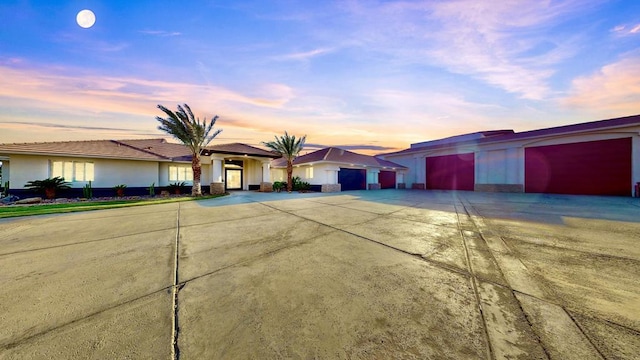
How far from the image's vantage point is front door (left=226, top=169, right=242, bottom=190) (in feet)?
72.8

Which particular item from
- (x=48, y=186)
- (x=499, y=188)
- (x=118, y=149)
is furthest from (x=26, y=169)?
Result: (x=499, y=188)

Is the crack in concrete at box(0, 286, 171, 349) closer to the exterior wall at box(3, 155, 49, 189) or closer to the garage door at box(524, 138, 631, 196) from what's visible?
the exterior wall at box(3, 155, 49, 189)

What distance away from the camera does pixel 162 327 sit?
2.09 m

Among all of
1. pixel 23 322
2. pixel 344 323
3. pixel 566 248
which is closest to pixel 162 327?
pixel 23 322

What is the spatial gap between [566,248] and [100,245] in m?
9.69

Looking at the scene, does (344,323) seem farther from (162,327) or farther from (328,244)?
(328,244)

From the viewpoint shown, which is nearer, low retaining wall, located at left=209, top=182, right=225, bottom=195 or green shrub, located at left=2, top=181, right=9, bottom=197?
green shrub, located at left=2, top=181, right=9, bottom=197

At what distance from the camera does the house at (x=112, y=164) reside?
43.8 feet

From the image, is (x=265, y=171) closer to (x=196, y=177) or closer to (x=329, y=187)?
(x=196, y=177)

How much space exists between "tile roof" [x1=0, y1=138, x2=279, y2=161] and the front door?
3.22m

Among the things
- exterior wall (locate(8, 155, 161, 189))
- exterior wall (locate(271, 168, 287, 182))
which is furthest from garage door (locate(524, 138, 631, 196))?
exterior wall (locate(8, 155, 161, 189))

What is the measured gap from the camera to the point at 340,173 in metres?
21.9

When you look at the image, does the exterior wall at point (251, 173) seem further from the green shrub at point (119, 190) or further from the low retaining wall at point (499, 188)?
the low retaining wall at point (499, 188)

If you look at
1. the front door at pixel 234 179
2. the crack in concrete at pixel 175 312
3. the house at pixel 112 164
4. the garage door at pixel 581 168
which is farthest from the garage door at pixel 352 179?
the crack in concrete at pixel 175 312
